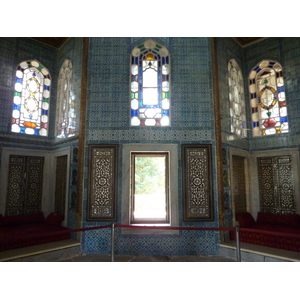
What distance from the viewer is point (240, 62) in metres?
5.81

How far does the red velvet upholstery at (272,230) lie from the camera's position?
12.2 feet

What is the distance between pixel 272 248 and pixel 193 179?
1.81m

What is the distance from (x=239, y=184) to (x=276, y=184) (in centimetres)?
87

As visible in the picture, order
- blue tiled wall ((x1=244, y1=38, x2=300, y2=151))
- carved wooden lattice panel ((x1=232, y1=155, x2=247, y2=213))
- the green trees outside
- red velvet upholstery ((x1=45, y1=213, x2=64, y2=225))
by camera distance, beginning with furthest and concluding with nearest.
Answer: blue tiled wall ((x1=244, y1=38, x2=300, y2=151)), carved wooden lattice panel ((x1=232, y1=155, x2=247, y2=213)), red velvet upholstery ((x1=45, y1=213, x2=64, y2=225)), the green trees outside

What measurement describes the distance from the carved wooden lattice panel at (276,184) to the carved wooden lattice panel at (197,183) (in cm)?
181

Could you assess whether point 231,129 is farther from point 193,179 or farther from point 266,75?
point 266,75

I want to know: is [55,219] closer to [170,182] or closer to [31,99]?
[170,182]

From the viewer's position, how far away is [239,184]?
5035 mm

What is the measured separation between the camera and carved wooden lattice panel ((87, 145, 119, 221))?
13.8 ft

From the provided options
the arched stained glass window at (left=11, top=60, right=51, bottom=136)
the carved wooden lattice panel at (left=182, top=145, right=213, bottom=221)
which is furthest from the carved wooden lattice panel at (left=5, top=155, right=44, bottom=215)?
the carved wooden lattice panel at (left=182, top=145, right=213, bottom=221)

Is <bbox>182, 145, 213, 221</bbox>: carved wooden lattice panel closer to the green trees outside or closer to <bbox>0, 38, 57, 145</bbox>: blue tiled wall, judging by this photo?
the green trees outside

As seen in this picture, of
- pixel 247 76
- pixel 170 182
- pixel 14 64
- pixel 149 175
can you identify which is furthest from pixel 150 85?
pixel 14 64

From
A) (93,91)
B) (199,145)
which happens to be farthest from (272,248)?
(93,91)

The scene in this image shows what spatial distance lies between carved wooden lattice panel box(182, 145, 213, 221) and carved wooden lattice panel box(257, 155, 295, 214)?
1809mm
